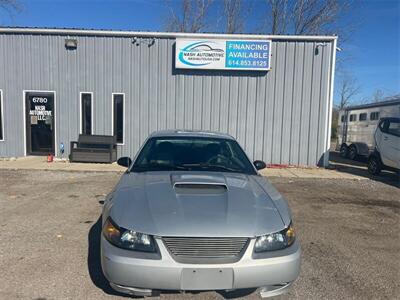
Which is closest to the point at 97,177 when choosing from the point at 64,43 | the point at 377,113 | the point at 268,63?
the point at 64,43

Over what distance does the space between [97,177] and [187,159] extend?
6258 mm

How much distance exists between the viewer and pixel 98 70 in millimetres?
13195

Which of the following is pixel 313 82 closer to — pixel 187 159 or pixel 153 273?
pixel 187 159

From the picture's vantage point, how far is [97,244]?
15.6ft

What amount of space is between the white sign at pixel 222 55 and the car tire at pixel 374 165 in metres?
4.69

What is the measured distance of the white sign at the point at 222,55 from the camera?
12758 millimetres

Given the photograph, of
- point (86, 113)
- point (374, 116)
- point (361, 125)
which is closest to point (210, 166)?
point (86, 113)

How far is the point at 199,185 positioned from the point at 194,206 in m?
0.47

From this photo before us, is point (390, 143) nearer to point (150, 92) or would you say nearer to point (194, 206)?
point (150, 92)

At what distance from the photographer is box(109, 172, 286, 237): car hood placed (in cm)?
292

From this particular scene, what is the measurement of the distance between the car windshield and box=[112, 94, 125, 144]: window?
8832mm

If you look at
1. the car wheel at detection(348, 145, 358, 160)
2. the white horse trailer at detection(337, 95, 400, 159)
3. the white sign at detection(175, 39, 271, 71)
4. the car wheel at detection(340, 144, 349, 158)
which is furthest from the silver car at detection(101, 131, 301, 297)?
the car wheel at detection(340, 144, 349, 158)

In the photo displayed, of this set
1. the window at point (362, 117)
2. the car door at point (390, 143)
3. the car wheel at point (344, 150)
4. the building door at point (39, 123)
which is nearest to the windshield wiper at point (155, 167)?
the car door at point (390, 143)

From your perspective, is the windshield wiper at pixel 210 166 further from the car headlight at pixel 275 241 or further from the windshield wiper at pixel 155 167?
the car headlight at pixel 275 241
